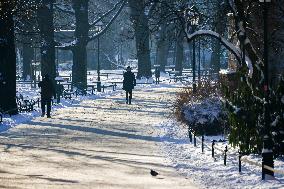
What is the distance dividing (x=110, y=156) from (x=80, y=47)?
25835mm

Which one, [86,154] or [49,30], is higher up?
[49,30]

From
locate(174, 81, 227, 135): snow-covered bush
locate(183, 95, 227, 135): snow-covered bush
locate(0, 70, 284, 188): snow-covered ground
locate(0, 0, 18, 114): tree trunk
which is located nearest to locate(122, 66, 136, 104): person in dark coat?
locate(0, 70, 284, 188): snow-covered ground

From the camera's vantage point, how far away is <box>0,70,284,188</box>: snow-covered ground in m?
10.5

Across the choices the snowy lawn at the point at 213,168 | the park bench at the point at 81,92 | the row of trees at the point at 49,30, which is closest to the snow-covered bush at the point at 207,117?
the snowy lawn at the point at 213,168

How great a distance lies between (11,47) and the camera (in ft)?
74.0

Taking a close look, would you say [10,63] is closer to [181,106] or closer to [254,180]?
[181,106]

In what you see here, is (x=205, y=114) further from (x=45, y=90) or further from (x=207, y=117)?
(x=45, y=90)

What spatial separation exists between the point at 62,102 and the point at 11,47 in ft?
27.2

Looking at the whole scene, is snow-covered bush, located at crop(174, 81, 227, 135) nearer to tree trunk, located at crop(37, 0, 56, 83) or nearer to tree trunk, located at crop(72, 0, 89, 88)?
tree trunk, located at crop(37, 0, 56, 83)

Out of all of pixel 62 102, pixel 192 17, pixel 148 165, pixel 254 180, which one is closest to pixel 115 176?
pixel 148 165

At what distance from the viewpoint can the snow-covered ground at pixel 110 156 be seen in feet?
34.6

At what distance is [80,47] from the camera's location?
38.6 metres

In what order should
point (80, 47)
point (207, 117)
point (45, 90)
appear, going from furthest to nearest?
point (80, 47) < point (45, 90) < point (207, 117)

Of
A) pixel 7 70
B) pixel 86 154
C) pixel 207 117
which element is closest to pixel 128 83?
pixel 7 70
